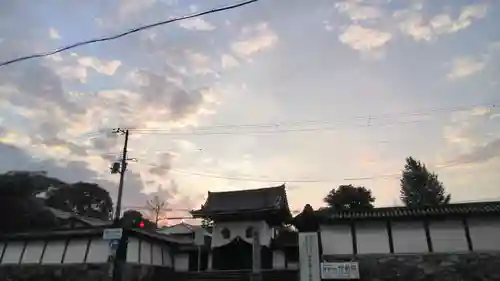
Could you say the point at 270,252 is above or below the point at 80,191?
below

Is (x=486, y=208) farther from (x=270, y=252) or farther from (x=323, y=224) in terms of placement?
(x=270, y=252)

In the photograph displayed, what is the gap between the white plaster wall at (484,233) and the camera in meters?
17.3

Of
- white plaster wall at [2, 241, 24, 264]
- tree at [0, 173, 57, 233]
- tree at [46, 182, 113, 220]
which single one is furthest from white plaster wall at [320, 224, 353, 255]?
tree at [46, 182, 113, 220]

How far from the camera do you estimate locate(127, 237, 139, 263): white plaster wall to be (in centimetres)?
2289

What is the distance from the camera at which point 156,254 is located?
25.8 m

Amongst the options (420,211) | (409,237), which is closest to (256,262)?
(409,237)

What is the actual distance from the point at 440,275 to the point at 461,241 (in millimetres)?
2081

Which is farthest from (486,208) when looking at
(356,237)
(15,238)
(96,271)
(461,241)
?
(15,238)

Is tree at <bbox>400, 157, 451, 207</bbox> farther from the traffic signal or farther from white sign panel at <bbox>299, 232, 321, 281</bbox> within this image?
the traffic signal

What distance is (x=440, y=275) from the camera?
1717 centimetres

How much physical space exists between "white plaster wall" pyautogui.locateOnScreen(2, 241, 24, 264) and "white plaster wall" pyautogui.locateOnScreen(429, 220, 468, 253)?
27118 mm

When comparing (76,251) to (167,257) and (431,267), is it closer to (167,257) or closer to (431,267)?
(167,257)

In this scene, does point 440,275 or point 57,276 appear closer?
point 440,275

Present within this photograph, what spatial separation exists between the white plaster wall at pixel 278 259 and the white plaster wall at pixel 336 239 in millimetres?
7712
